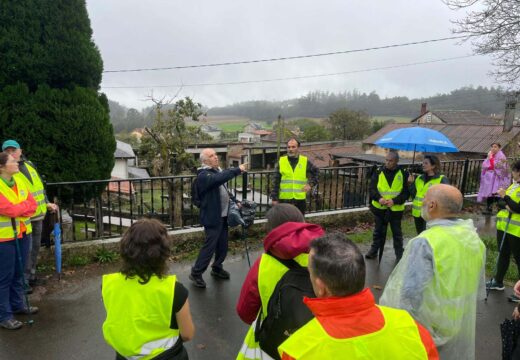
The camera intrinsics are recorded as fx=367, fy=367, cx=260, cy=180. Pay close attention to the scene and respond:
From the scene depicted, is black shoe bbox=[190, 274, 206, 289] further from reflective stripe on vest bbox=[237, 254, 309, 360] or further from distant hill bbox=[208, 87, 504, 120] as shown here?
distant hill bbox=[208, 87, 504, 120]

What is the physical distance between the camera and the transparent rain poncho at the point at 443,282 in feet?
7.27

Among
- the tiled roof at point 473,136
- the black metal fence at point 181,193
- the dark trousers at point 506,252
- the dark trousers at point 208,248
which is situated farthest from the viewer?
the tiled roof at point 473,136

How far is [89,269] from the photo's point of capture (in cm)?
511

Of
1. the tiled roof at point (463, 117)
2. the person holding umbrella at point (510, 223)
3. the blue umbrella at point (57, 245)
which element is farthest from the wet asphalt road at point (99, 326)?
the tiled roof at point (463, 117)

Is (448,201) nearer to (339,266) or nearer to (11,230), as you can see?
(339,266)

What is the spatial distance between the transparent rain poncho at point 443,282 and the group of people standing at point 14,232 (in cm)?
344

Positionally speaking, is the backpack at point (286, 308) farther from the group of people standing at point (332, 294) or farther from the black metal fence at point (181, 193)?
the black metal fence at point (181, 193)

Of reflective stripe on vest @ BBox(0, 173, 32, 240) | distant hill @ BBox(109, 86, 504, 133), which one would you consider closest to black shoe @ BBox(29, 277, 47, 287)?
reflective stripe on vest @ BBox(0, 173, 32, 240)

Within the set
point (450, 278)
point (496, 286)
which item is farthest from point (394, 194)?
point (450, 278)

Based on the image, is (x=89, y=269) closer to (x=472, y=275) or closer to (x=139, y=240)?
(x=139, y=240)

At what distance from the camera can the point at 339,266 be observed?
4.79ft

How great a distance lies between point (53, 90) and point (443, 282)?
22.1 ft

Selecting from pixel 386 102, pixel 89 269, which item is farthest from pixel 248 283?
pixel 386 102

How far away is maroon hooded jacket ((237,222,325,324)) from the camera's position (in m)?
1.88
